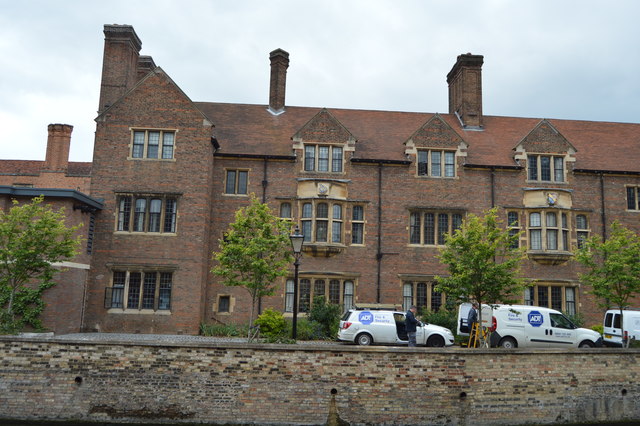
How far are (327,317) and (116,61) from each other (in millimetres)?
17561

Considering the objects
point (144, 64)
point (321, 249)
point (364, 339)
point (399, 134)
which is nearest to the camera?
point (364, 339)

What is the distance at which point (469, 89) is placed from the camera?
103 feet

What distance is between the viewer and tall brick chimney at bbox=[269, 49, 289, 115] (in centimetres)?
3073

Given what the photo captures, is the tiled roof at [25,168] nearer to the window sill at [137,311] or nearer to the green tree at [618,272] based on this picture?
the window sill at [137,311]

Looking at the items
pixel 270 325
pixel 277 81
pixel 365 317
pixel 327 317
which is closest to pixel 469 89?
pixel 277 81

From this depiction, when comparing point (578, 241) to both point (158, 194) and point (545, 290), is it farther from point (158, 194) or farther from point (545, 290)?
point (158, 194)

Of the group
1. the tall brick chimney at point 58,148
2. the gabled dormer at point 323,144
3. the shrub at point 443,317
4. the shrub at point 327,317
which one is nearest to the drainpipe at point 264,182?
the gabled dormer at point 323,144

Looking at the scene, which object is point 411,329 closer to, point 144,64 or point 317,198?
point 317,198

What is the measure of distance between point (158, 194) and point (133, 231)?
6.64ft

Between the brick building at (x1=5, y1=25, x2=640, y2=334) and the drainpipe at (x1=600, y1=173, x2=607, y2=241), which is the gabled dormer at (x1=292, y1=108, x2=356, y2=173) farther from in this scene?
the drainpipe at (x1=600, y1=173, x2=607, y2=241)

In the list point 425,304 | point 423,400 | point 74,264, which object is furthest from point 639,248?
point 74,264

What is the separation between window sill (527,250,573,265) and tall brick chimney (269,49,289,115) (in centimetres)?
1569

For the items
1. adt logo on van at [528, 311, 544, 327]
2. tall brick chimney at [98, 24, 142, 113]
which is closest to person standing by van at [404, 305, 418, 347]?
adt logo on van at [528, 311, 544, 327]

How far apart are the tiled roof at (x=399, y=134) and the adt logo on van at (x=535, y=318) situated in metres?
9.00
